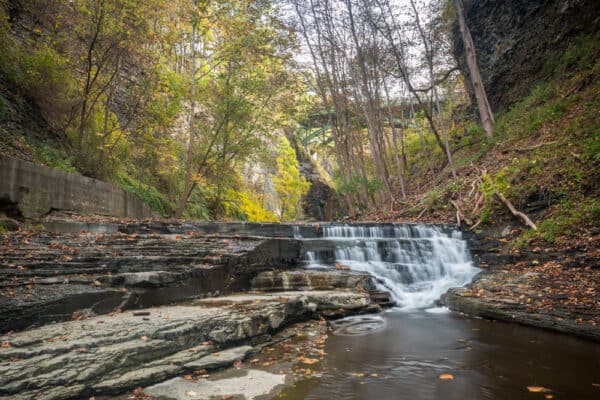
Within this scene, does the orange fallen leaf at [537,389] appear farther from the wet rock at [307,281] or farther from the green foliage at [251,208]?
the green foliage at [251,208]

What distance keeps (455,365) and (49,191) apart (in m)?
8.56

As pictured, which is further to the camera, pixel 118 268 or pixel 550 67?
pixel 550 67

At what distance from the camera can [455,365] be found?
398 cm

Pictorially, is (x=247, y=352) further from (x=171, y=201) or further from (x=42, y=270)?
(x=171, y=201)

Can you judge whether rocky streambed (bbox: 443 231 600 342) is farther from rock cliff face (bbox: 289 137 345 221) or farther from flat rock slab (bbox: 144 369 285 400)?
rock cliff face (bbox: 289 137 345 221)

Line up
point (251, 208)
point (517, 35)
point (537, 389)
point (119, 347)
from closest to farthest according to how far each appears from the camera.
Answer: point (537, 389) → point (119, 347) → point (517, 35) → point (251, 208)

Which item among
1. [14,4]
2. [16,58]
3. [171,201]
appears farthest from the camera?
[171,201]

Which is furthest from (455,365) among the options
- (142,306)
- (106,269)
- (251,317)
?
(106,269)

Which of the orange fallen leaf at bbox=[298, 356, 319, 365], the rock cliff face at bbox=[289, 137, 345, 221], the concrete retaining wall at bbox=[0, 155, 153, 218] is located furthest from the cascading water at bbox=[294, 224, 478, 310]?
the rock cliff face at bbox=[289, 137, 345, 221]

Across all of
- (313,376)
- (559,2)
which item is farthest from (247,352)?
(559,2)

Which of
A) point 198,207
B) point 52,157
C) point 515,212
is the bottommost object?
point 515,212

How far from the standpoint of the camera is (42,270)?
4.76 m

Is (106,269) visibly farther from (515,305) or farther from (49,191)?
(515,305)

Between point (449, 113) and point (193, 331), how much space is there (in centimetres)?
2622
